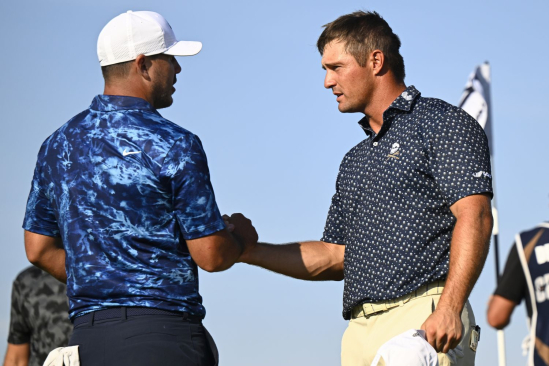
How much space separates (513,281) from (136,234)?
1542 millimetres

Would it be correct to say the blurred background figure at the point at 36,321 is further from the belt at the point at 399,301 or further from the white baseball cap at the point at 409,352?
the white baseball cap at the point at 409,352

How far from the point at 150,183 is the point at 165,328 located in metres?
0.61

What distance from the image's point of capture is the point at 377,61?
529cm

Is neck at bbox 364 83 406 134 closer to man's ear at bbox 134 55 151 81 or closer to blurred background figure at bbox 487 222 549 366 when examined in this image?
man's ear at bbox 134 55 151 81

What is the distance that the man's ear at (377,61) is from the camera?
528 cm

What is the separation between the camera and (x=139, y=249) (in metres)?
3.96

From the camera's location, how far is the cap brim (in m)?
4.36

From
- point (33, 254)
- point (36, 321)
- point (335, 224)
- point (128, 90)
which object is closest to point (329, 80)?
point (335, 224)

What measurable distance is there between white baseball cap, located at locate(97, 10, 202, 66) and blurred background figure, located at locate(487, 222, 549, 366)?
5.78 ft

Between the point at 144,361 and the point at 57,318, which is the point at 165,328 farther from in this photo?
the point at 57,318

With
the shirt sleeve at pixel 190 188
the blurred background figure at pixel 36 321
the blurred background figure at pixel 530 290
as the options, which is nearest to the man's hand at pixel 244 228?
the shirt sleeve at pixel 190 188

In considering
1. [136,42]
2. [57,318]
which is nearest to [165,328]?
→ [136,42]

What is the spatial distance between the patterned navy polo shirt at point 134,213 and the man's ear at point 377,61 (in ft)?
5.12

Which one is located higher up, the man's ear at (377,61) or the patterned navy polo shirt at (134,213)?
the man's ear at (377,61)
